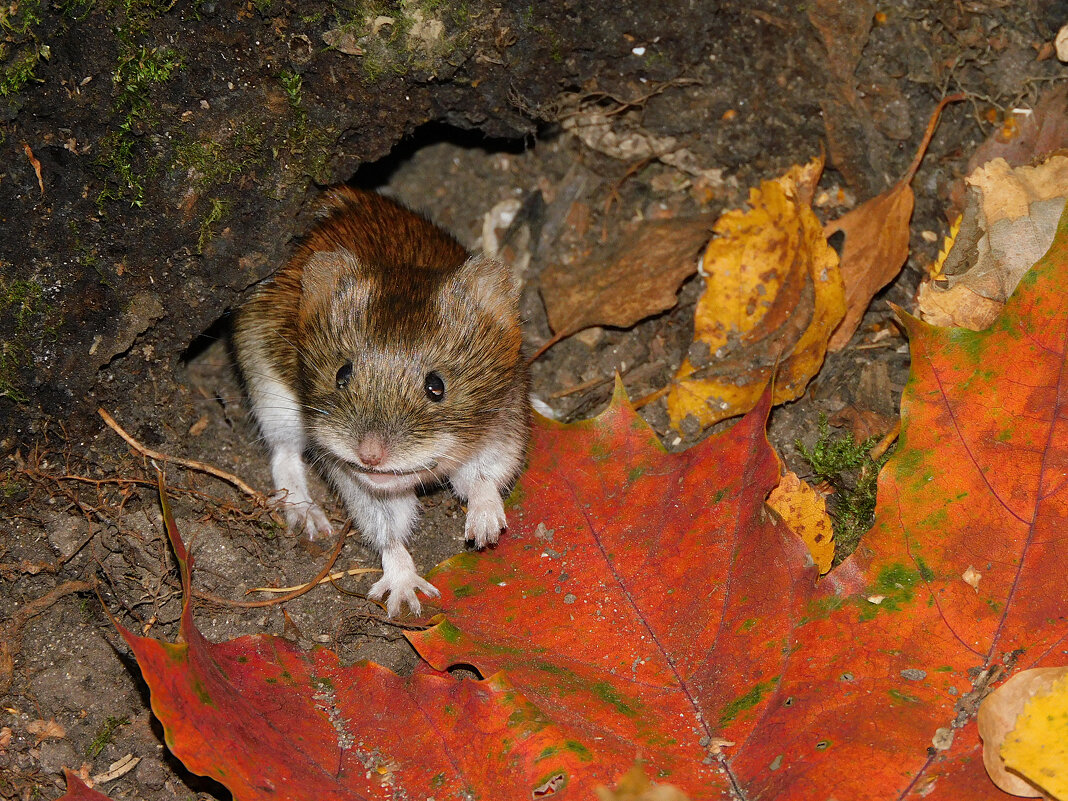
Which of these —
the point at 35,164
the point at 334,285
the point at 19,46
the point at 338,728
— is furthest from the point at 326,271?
the point at 338,728

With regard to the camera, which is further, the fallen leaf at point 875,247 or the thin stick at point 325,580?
the fallen leaf at point 875,247

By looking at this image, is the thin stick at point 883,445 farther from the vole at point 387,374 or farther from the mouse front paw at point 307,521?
the mouse front paw at point 307,521

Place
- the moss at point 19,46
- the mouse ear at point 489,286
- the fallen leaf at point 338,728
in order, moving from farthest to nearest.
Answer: the mouse ear at point 489,286 → the moss at point 19,46 → the fallen leaf at point 338,728

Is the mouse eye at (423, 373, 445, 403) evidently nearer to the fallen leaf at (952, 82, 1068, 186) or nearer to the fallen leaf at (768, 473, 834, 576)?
the fallen leaf at (768, 473, 834, 576)

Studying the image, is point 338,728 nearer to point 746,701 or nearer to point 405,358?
point 746,701

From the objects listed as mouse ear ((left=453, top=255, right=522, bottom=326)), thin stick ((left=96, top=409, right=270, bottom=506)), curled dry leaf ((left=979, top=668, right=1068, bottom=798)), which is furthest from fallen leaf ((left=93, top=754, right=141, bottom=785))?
curled dry leaf ((left=979, top=668, right=1068, bottom=798))

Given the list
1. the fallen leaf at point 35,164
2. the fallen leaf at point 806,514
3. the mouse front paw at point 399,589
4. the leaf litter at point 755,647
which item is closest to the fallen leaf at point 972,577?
the leaf litter at point 755,647
